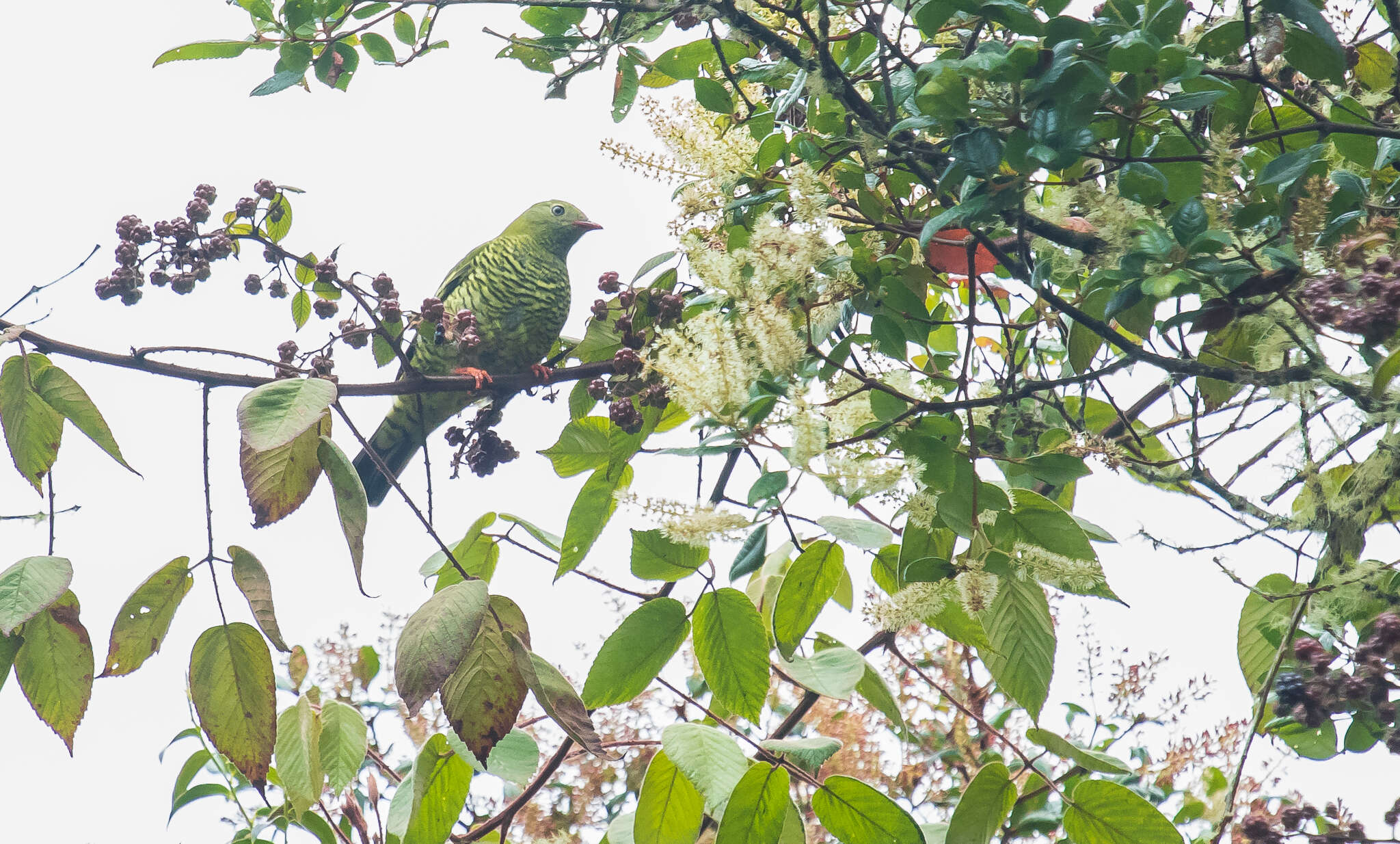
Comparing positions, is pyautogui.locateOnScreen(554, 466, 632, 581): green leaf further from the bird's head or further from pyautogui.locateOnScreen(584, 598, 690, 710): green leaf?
the bird's head

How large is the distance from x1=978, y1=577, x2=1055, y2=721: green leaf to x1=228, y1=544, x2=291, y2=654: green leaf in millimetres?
713

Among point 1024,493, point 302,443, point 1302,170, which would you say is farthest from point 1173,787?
point 302,443

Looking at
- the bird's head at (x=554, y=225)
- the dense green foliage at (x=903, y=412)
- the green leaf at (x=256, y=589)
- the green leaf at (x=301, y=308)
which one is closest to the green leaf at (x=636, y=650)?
the dense green foliage at (x=903, y=412)

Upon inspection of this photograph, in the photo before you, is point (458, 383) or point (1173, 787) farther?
point (1173, 787)

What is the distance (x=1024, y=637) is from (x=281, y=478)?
30.6 inches

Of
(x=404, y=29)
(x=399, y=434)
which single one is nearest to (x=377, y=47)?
(x=404, y=29)

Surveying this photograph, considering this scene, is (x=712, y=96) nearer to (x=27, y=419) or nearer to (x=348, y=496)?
(x=348, y=496)

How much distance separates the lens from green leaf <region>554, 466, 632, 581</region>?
1.27m

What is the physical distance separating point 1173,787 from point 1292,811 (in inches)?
46.6

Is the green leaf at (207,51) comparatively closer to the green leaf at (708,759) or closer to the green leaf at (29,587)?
the green leaf at (29,587)

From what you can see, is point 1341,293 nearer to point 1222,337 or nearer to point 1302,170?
point 1302,170

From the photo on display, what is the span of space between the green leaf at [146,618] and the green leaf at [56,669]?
0.03 metres

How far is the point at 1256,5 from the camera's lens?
95 cm

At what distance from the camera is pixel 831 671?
1.13 meters
